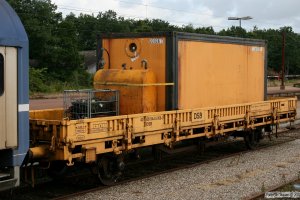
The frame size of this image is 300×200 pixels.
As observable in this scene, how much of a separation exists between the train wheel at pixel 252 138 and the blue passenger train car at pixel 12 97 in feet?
26.4

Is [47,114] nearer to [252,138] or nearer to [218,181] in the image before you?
[218,181]

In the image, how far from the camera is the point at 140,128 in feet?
31.2

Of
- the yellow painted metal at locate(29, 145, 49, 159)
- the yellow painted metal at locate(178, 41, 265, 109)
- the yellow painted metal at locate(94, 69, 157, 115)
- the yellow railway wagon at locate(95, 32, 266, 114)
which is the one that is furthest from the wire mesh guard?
the yellow painted metal at locate(178, 41, 265, 109)

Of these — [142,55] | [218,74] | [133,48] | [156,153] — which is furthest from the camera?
[218,74]

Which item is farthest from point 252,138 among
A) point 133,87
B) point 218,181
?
point 133,87

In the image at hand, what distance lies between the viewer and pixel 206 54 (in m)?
11.8

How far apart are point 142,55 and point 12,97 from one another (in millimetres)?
4649

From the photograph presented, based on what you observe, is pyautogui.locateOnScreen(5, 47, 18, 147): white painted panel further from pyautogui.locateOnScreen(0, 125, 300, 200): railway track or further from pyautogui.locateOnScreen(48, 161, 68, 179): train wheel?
pyautogui.locateOnScreen(48, 161, 68, 179): train wheel

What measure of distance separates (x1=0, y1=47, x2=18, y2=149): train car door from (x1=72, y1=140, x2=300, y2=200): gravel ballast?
213 cm

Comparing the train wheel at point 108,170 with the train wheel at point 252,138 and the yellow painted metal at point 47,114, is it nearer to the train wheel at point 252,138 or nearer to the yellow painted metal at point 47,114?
the yellow painted metal at point 47,114

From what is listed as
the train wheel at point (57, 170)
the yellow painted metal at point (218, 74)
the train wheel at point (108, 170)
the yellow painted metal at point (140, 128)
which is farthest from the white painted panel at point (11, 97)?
the yellow painted metal at point (218, 74)

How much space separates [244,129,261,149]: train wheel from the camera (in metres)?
13.8

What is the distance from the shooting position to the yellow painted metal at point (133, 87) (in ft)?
34.5

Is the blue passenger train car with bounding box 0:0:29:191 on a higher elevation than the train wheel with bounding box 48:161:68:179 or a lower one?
higher
